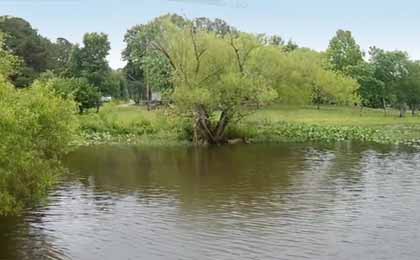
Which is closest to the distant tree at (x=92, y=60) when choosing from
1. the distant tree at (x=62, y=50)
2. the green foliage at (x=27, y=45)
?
the green foliage at (x=27, y=45)

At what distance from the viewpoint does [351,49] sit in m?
98.4

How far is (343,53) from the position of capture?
98250 millimetres

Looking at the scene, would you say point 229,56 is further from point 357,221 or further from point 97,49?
point 97,49

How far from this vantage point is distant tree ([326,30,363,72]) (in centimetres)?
9588

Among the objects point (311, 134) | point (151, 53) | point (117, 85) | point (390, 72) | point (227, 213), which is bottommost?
point (227, 213)

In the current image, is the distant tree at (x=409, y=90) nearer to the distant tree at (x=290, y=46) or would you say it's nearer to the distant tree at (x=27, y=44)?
the distant tree at (x=290, y=46)

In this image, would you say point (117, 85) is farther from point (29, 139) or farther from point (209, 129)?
point (29, 139)

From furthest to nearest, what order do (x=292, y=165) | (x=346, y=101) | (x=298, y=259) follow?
(x=346, y=101)
(x=292, y=165)
(x=298, y=259)

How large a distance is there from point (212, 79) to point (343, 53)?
5227 cm

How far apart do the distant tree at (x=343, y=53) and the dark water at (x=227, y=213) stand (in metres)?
58.9

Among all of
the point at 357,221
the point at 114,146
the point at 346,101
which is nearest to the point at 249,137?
the point at 114,146

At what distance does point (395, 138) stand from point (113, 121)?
24382 mm

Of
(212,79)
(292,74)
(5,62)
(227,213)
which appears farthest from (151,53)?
(227,213)

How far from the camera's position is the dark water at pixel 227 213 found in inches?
730
